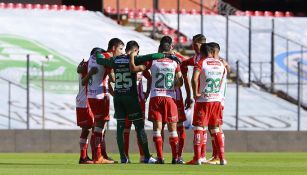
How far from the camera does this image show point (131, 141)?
32.1 metres

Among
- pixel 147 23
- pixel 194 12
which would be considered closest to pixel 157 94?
pixel 147 23

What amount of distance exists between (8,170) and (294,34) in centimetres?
3212

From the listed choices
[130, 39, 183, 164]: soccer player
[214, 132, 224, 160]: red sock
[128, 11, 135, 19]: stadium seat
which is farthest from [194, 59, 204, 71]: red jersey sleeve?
[128, 11, 135, 19]: stadium seat

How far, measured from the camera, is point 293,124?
37.7 m

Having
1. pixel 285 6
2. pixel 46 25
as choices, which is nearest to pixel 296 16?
pixel 285 6

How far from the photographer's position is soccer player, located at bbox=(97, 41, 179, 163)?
21188 millimetres

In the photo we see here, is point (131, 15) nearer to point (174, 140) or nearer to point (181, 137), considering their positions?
point (181, 137)

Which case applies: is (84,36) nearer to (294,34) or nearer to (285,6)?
(294,34)

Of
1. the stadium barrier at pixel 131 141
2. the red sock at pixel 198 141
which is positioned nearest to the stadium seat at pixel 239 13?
the stadium barrier at pixel 131 141

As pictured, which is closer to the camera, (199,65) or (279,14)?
(199,65)

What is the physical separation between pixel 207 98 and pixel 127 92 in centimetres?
141

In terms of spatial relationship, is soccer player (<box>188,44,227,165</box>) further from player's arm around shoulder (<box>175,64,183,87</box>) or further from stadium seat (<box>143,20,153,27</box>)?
stadium seat (<box>143,20,153,27</box>)

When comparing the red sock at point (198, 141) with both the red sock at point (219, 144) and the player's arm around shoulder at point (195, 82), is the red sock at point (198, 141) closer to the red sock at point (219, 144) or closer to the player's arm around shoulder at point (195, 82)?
the red sock at point (219, 144)

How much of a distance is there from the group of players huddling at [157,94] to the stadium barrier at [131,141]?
9.78 meters
